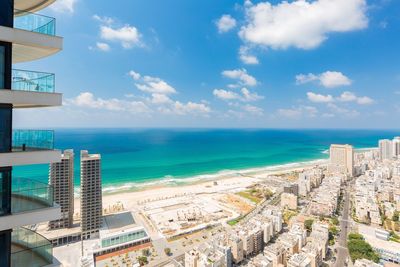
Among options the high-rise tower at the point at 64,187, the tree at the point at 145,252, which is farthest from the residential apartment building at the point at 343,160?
the high-rise tower at the point at 64,187

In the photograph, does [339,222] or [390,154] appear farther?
[390,154]

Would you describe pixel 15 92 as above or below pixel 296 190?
above

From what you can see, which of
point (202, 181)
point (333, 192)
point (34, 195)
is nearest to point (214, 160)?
point (202, 181)

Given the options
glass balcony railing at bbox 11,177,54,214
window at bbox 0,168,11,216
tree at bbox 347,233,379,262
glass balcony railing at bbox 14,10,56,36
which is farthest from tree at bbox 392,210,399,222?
glass balcony railing at bbox 14,10,56,36

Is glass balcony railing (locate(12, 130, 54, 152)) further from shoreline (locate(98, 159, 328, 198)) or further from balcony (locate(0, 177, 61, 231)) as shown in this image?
shoreline (locate(98, 159, 328, 198))

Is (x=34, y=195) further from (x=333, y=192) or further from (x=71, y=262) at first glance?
(x=333, y=192)

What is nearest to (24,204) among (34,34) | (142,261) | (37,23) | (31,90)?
(31,90)
